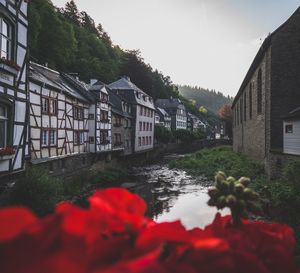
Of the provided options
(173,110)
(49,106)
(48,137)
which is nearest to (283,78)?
(49,106)

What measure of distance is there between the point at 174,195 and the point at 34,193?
11745mm

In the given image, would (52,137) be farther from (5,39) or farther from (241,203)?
(241,203)

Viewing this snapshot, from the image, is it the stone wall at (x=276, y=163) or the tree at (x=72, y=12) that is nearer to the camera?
the stone wall at (x=276, y=163)

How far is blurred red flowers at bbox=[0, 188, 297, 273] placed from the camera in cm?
65

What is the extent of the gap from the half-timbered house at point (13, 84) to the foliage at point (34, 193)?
1.73 meters

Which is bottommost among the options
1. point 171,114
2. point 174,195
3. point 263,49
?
point 174,195

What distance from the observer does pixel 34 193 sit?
43.4 feet

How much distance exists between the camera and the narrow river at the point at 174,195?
1697cm

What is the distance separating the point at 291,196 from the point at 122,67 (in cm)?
6878

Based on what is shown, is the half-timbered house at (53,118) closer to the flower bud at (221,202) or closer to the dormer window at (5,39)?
the dormer window at (5,39)

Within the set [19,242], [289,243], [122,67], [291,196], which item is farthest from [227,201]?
[122,67]

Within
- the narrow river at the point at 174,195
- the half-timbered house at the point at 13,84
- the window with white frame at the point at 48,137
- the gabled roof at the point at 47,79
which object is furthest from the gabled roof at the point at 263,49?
the window with white frame at the point at 48,137

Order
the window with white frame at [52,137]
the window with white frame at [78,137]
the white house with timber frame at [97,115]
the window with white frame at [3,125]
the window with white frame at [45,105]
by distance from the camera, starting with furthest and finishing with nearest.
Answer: the white house with timber frame at [97,115], the window with white frame at [78,137], the window with white frame at [52,137], the window with white frame at [45,105], the window with white frame at [3,125]

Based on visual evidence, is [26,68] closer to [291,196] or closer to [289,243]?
[291,196]
